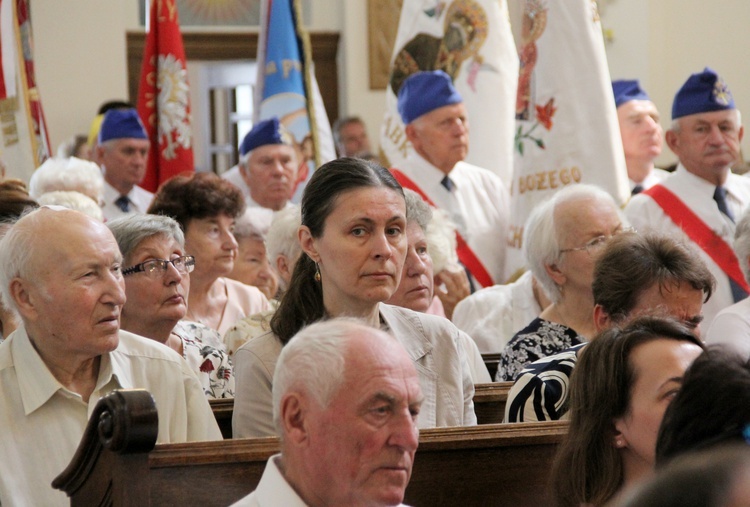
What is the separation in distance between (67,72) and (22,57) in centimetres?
541

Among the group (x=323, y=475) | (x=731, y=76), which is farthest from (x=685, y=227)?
(x=731, y=76)

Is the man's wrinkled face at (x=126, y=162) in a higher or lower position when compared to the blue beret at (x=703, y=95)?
lower

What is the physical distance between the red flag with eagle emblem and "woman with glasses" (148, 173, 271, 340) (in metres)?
2.72

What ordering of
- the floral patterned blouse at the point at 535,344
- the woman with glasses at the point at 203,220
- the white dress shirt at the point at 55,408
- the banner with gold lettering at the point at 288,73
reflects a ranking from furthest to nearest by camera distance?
the banner with gold lettering at the point at 288,73
the woman with glasses at the point at 203,220
the floral patterned blouse at the point at 535,344
the white dress shirt at the point at 55,408

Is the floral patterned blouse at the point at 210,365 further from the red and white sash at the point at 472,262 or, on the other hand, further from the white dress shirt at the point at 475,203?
the white dress shirt at the point at 475,203

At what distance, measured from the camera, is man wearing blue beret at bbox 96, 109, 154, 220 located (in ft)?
22.1

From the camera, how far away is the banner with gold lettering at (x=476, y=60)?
6.10 metres

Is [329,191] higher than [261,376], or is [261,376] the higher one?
[329,191]

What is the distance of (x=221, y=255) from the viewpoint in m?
4.11

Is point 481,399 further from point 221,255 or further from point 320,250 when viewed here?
point 221,255

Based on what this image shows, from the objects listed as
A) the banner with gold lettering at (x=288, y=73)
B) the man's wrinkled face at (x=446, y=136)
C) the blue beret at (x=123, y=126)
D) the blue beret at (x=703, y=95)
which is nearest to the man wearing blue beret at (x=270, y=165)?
the banner with gold lettering at (x=288, y=73)

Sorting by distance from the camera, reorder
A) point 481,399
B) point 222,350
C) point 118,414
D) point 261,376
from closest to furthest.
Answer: point 118,414, point 261,376, point 481,399, point 222,350

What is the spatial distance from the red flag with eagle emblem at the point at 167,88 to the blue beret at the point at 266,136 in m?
0.67

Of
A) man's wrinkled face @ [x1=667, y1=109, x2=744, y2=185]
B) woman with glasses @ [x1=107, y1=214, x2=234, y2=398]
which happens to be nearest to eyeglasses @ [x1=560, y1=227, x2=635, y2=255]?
woman with glasses @ [x1=107, y1=214, x2=234, y2=398]
